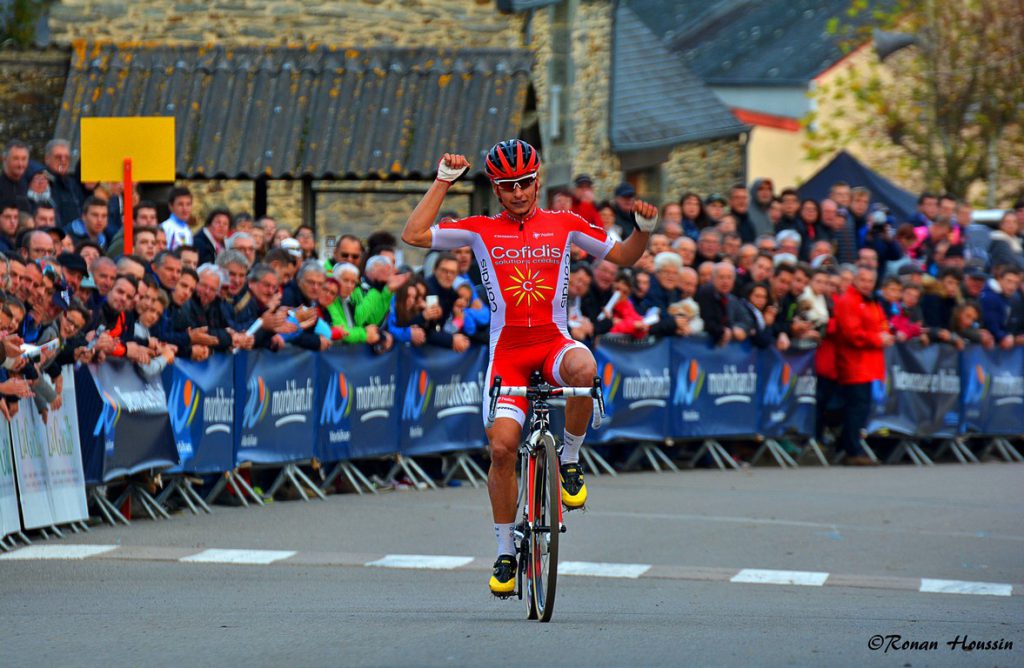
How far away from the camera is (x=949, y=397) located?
2205 cm

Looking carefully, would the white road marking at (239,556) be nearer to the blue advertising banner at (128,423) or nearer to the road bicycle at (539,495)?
the blue advertising banner at (128,423)

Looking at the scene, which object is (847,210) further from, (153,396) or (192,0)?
(153,396)

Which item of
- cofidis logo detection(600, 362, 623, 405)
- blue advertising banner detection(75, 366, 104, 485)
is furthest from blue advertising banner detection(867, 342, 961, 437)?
blue advertising banner detection(75, 366, 104, 485)

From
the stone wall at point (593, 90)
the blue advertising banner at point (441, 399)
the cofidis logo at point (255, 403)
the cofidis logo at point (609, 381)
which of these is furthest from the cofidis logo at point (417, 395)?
the stone wall at point (593, 90)

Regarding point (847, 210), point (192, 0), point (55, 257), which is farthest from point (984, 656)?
point (192, 0)

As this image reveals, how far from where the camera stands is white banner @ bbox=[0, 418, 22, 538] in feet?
41.3

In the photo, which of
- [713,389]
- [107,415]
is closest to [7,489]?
[107,415]

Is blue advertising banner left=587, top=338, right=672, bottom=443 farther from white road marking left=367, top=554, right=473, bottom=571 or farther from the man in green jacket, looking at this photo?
white road marking left=367, top=554, right=473, bottom=571

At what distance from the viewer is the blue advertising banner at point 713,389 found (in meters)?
19.7

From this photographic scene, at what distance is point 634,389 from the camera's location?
19.2 metres

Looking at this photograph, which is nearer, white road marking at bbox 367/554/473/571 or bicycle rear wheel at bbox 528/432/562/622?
bicycle rear wheel at bbox 528/432/562/622

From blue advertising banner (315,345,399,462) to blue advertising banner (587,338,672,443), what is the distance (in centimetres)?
250

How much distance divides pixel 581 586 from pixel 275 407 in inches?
193

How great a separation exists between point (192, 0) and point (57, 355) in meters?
13.9
